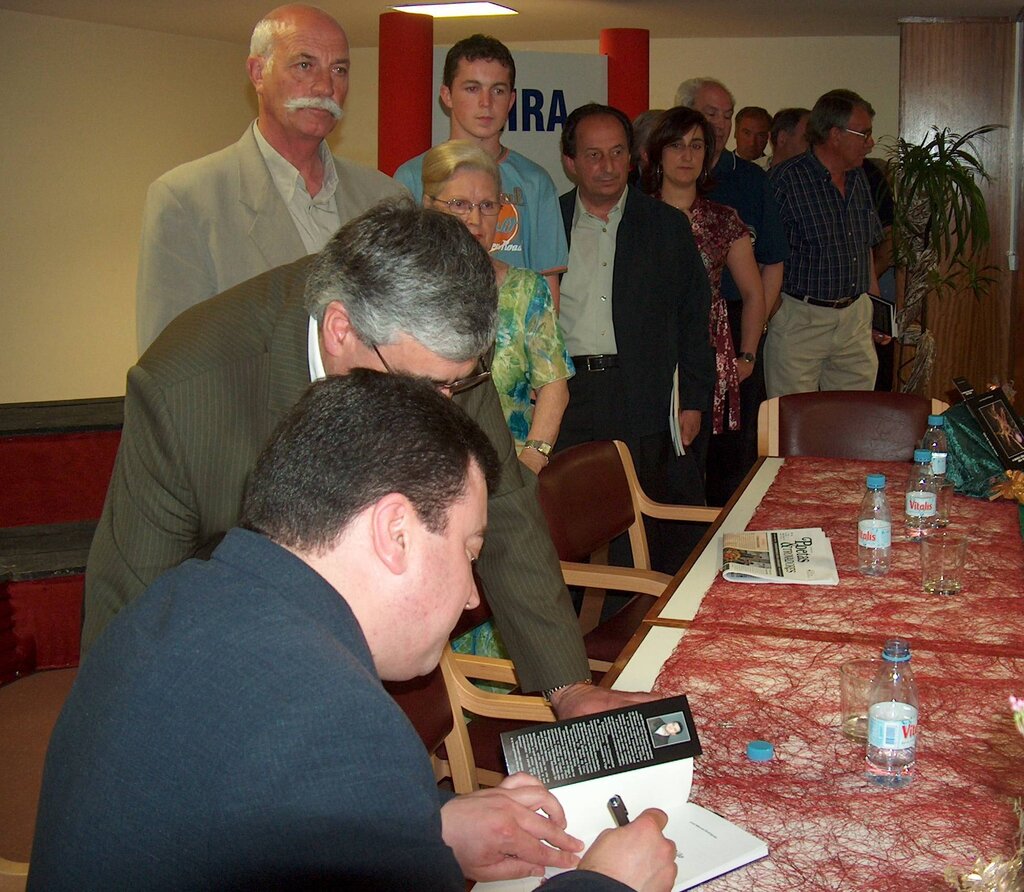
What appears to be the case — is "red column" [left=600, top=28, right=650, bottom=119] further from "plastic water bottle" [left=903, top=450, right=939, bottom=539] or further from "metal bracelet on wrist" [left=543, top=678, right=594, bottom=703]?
"metal bracelet on wrist" [left=543, top=678, right=594, bottom=703]

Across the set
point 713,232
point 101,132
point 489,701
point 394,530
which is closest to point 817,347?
point 713,232

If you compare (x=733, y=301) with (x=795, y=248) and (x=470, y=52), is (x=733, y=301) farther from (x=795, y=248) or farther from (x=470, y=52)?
(x=470, y=52)

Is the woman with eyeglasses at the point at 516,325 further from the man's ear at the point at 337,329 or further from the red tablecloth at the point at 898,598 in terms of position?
the man's ear at the point at 337,329

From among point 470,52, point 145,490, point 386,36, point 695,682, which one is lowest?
point 695,682

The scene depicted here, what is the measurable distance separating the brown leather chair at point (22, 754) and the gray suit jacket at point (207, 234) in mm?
795

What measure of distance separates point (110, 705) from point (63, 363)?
8421mm

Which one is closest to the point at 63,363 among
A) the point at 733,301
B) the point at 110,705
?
the point at 733,301

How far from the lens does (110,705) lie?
0.98m

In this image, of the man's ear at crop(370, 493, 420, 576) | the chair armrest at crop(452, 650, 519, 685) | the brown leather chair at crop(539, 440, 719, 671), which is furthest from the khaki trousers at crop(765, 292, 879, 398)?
the man's ear at crop(370, 493, 420, 576)

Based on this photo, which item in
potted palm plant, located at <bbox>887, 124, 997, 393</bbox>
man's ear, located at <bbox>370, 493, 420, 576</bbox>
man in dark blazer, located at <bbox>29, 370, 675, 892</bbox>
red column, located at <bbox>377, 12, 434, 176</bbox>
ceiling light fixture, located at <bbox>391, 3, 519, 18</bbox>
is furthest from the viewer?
ceiling light fixture, located at <bbox>391, 3, 519, 18</bbox>

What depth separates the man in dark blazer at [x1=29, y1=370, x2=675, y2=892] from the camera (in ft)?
2.94

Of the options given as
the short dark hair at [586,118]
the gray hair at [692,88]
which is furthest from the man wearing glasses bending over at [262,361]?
the gray hair at [692,88]

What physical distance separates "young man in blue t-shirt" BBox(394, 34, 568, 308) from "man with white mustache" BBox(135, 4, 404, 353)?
1.93ft

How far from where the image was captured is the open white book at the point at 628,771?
138cm
